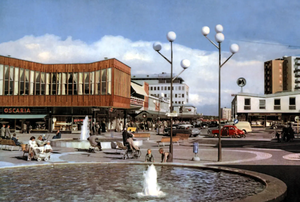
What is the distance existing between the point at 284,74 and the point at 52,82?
93.8 metres

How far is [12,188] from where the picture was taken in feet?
33.4

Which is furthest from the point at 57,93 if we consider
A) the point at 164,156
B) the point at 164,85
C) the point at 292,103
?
the point at 164,85

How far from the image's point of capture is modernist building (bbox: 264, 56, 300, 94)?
118 metres

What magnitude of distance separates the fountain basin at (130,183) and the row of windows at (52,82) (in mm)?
33196

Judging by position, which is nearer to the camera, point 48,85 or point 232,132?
point 232,132

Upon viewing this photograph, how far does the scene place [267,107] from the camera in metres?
73.4

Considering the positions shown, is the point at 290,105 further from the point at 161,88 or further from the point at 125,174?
the point at 161,88

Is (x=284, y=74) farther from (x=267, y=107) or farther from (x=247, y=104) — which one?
(x=247, y=104)

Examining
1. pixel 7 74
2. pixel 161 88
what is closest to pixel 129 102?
pixel 7 74

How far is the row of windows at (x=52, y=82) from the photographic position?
4769 cm

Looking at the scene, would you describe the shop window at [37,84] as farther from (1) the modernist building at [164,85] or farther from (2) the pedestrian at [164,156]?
(1) the modernist building at [164,85]

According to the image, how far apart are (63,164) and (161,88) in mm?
135657

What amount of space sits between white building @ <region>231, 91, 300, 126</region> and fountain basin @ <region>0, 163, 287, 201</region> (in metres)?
61.9

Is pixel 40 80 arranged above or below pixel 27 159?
above
